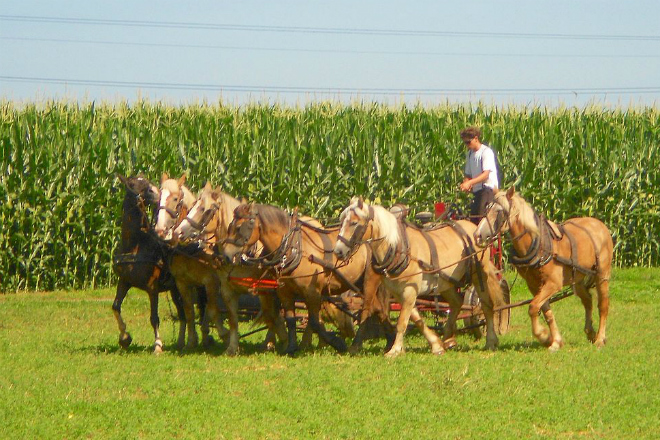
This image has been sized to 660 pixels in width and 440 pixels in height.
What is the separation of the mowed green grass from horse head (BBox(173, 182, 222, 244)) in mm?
1360

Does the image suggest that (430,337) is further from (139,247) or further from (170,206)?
(139,247)

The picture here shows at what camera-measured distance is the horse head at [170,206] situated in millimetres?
10664

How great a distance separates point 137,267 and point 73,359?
4.12ft

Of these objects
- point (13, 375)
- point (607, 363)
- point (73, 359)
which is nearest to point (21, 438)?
point (13, 375)

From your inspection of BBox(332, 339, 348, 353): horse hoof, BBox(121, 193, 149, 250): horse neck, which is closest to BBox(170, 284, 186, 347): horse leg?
BBox(121, 193, 149, 250): horse neck

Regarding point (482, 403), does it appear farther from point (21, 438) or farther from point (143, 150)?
point (143, 150)

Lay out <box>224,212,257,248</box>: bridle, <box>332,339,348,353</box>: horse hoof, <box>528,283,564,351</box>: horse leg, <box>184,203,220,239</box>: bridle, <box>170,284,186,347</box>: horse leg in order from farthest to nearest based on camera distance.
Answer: <box>170,284,186,347</box>: horse leg → <box>332,339,348,353</box>: horse hoof → <box>528,283,564,351</box>: horse leg → <box>184,203,220,239</box>: bridle → <box>224,212,257,248</box>: bridle

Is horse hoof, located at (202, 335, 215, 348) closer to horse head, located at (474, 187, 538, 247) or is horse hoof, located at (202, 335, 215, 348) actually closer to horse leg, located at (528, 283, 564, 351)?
horse head, located at (474, 187, 538, 247)

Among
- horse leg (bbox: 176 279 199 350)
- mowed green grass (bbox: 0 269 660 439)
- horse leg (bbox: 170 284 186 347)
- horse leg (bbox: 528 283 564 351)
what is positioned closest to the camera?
mowed green grass (bbox: 0 269 660 439)

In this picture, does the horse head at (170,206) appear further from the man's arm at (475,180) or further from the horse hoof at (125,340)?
the man's arm at (475,180)

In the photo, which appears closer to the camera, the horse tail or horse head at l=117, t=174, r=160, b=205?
horse head at l=117, t=174, r=160, b=205

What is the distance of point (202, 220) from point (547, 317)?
408cm

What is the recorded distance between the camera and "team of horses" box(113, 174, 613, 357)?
1071 cm

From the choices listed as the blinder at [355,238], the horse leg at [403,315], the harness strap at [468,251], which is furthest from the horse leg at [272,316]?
the harness strap at [468,251]
